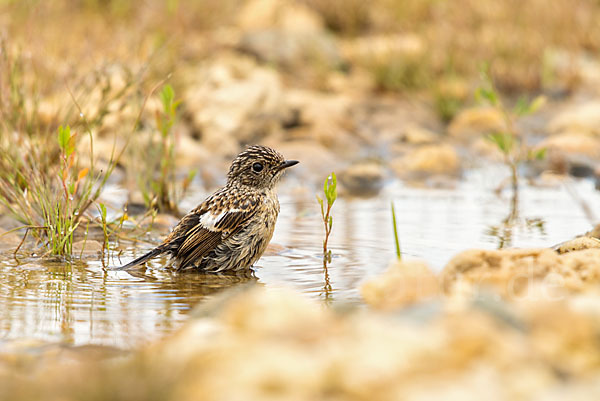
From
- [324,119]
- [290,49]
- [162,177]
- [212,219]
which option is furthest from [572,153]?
[212,219]

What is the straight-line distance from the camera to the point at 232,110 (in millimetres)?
11914

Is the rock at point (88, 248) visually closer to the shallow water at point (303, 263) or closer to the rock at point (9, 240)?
the shallow water at point (303, 263)

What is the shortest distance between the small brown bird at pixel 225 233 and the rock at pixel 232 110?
4738mm

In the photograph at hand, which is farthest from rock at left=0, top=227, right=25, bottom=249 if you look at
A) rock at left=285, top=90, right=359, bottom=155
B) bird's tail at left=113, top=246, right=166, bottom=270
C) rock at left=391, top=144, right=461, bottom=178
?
rock at left=285, top=90, right=359, bottom=155

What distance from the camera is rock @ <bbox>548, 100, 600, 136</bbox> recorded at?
1190 cm

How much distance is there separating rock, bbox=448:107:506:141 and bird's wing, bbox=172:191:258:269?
659cm

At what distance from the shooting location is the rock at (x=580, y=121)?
39.0 ft

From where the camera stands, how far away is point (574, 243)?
5680 millimetres

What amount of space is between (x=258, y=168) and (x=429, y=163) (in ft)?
14.2

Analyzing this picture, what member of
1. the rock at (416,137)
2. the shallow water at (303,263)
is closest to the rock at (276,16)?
the rock at (416,137)

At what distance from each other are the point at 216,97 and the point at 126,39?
1539 mm

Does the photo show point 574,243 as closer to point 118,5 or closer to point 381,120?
point 381,120

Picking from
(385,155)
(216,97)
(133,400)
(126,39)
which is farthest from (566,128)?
(133,400)

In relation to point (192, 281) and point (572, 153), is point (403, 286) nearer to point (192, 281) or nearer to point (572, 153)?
point (192, 281)
